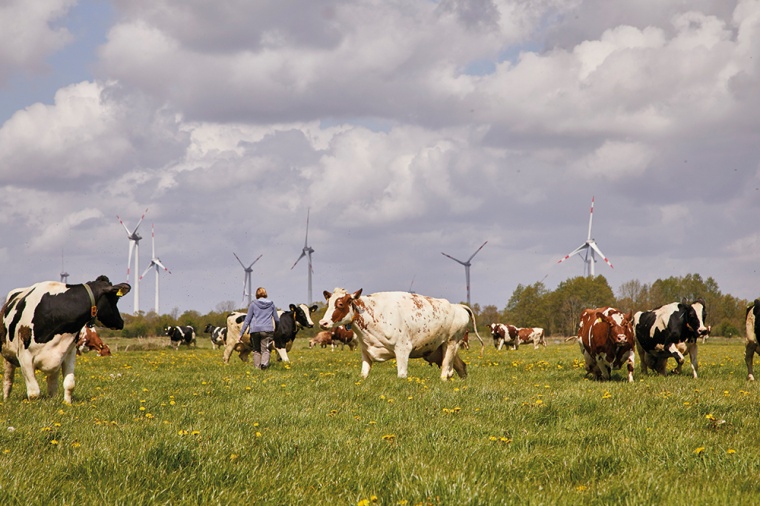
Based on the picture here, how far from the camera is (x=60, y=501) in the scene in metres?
5.46

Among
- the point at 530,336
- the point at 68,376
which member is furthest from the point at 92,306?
the point at 530,336

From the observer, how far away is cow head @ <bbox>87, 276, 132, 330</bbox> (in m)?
12.5

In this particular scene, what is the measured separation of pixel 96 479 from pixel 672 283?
133 metres

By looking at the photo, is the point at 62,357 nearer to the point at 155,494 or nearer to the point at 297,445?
the point at 297,445

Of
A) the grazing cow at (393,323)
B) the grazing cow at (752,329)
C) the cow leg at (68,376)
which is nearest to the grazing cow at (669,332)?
the grazing cow at (752,329)

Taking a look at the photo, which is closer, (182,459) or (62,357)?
(182,459)

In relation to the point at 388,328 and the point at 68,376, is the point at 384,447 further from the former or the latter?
the point at 388,328

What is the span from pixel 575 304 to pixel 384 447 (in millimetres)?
108881

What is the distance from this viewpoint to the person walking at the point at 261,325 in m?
20.3

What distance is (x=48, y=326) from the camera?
11789mm

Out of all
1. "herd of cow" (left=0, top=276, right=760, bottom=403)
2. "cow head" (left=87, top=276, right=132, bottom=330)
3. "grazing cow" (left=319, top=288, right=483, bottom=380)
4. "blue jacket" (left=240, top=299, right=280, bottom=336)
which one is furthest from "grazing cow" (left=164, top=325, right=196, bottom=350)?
"cow head" (left=87, top=276, right=132, bottom=330)

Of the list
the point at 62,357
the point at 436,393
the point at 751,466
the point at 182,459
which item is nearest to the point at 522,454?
the point at 751,466

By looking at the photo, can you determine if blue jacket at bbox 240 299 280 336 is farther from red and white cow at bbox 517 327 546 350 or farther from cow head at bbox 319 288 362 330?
red and white cow at bbox 517 327 546 350

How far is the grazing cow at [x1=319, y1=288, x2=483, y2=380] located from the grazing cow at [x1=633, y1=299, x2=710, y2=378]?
545 cm
